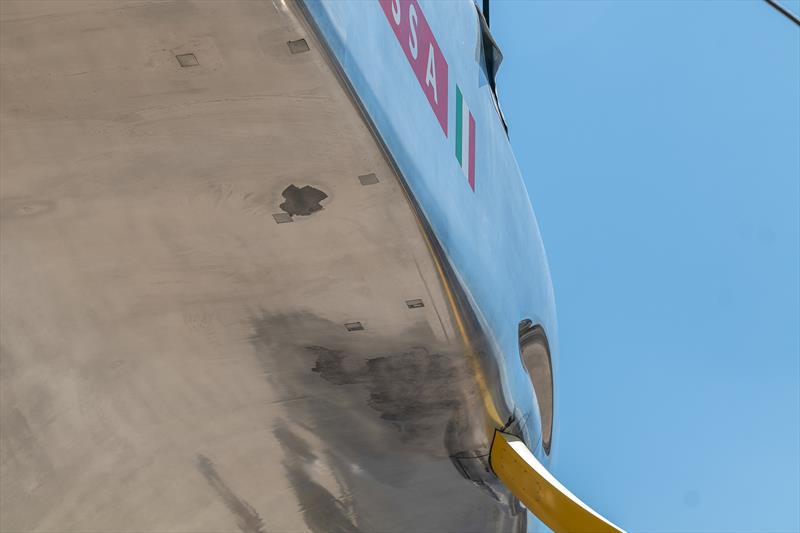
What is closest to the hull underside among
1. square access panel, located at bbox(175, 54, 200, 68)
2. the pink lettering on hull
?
square access panel, located at bbox(175, 54, 200, 68)

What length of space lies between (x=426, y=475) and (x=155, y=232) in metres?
2.04

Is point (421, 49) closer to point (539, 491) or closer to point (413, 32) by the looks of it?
point (413, 32)

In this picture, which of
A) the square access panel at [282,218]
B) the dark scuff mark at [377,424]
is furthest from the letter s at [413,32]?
the dark scuff mark at [377,424]

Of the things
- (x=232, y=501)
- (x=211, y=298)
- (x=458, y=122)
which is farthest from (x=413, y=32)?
(x=232, y=501)

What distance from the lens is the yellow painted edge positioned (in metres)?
A: 3.82

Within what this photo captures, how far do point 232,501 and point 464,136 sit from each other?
2.58 metres

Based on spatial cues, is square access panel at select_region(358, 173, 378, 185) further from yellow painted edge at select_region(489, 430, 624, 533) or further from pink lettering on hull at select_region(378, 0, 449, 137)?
yellow painted edge at select_region(489, 430, 624, 533)

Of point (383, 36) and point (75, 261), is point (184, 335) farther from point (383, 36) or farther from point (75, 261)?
point (383, 36)

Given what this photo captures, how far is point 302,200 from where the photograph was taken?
3.26m

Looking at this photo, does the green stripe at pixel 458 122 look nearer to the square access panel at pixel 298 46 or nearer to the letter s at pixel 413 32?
the letter s at pixel 413 32

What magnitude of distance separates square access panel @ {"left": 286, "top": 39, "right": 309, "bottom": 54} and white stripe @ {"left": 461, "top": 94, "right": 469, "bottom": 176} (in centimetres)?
116

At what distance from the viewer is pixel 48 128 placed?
3.14 meters

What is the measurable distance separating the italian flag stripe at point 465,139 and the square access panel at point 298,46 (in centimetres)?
110

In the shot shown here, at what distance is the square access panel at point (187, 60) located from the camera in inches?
107
